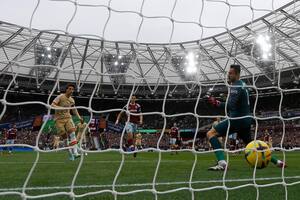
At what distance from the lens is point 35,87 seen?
102ft

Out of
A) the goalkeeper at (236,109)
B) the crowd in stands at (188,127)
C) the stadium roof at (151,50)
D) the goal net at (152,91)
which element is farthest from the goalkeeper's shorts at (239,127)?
the stadium roof at (151,50)

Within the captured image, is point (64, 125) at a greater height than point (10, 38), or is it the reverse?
point (10, 38)

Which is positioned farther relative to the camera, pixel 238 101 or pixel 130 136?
pixel 130 136

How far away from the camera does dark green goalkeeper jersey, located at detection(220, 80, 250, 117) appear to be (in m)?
5.28

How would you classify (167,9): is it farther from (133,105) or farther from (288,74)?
(288,74)

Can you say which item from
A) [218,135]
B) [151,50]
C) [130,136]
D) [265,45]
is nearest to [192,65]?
[218,135]

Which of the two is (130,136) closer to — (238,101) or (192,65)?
(192,65)

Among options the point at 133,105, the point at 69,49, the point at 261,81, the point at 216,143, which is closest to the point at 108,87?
the point at 69,49

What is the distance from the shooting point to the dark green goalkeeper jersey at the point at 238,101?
17.3ft

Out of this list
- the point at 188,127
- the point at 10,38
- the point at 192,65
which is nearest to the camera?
the point at 192,65

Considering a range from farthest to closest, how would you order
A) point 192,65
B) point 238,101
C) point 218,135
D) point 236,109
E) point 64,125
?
point 64,125
point 192,65
point 218,135
point 236,109
point 238,101

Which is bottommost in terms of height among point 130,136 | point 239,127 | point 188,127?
point 130,136

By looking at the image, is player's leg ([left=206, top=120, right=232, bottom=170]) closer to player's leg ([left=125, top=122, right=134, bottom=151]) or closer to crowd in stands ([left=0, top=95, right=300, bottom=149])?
player's leg ([left=125, top=122, right=134, bottom=151])

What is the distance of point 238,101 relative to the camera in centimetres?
532
